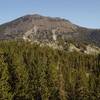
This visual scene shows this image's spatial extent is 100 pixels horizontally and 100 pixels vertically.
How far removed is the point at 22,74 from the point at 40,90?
806 centimetres

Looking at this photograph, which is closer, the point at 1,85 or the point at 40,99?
the point at 1,85

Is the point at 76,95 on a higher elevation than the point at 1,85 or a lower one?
lower

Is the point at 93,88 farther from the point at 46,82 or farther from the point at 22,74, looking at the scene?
the point at 22,74

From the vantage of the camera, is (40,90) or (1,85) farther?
(40,90)

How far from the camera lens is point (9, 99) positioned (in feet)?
221

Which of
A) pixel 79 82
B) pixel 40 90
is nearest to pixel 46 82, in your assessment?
pixel 40 90

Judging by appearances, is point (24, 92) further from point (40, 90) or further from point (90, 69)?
point (90, 69)

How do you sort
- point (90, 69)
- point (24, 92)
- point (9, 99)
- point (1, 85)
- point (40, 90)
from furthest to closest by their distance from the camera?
point (90, 69)
point (40, 90)
point (24, 92)
point (9, 99)
point (1, 85)

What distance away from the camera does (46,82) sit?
84.0 m

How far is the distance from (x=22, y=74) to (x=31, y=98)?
273 inches

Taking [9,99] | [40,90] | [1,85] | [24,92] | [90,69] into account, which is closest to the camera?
[1,85]

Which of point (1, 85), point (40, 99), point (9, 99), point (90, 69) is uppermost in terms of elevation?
point (1, 85)

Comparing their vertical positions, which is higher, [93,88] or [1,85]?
[1,85]

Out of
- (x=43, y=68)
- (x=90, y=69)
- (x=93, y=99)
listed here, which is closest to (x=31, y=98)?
(x=43, y=68)
